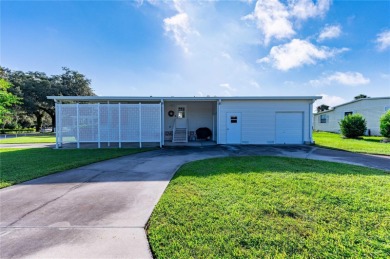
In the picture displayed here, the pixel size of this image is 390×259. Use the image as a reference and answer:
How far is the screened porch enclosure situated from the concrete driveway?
6287mm

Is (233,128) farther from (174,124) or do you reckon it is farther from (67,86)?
(67,86)

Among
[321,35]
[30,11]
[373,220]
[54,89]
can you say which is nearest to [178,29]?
[30,11]

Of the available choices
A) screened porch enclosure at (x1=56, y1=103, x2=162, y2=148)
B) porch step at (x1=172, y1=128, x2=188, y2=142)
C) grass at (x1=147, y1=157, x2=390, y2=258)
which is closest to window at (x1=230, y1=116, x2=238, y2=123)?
porch step at (x1=172, y1=128, x2=188, y2=142)

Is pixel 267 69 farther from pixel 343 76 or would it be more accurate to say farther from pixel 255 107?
pixel 343 76

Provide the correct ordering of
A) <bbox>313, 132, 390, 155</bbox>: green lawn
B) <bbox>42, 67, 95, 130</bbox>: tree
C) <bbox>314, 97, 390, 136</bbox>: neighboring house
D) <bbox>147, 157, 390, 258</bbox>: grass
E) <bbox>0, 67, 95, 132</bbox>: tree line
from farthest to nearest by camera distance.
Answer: <bbox>42, 67, 95, 130</bbox>: tree
<bbox>0, 67, 95, 132</bbox>: tree line
<bbox>314, 97, 390, 136</bbox>: neighboring house
<bbox>313, 132, 390, 155</bbox>: green lawn
<bbox>147, 157, 390, 258</bbox>: grass

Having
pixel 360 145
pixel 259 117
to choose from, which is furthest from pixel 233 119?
pixel 360 145

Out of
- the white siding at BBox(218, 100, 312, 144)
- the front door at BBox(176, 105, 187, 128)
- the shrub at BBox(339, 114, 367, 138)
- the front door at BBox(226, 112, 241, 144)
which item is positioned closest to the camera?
the white siding at BBox(218, 100, 312, 144)

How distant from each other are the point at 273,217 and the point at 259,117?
1058cm

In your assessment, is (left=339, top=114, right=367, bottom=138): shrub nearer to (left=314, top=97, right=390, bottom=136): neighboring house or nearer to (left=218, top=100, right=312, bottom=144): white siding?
(left=314, top=97, right=390, bottom=136): neighboring house

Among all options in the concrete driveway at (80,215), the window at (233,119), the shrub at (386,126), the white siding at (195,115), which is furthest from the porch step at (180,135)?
the shrub at (386,126)

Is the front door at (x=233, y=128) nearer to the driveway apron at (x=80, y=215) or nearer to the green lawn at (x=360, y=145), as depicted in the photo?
the green lawn at (x=360, y=145)

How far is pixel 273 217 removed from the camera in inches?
119

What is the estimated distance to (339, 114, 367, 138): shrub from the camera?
16141 mm

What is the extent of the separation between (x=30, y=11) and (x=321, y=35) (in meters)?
18.6
